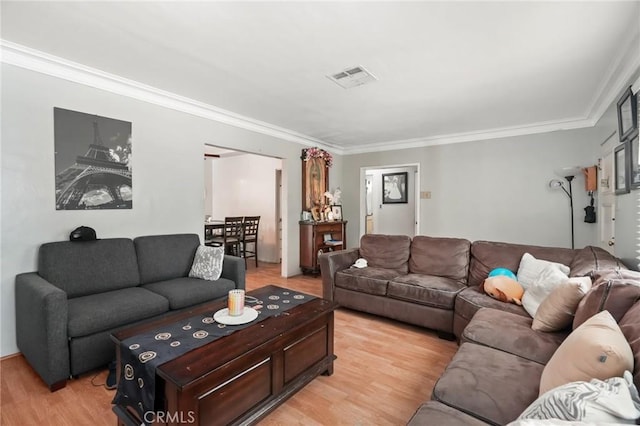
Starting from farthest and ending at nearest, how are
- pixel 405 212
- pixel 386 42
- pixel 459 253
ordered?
pixel 405 212 < pixel 459 253 < pixel 386 42

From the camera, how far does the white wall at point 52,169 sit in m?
2.36

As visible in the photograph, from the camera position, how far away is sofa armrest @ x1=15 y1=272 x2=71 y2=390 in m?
1.93

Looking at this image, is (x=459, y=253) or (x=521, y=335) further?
(x=459, y=253)

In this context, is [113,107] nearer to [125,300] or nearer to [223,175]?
[125,300]

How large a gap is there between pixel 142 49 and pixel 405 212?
238 inches

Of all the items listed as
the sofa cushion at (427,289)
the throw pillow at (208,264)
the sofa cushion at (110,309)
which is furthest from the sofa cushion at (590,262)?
the sofa cushion at (110,309)

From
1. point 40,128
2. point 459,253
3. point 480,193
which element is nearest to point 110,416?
point 40,128

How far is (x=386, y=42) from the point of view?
2209 millimetres

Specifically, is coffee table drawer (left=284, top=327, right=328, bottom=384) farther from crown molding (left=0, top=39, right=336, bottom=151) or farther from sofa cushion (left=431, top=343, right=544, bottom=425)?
crown molding (left=0, top=39, right=336, bottom=151)

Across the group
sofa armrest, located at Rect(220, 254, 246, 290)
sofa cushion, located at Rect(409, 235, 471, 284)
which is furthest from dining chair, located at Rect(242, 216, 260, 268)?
sofa cushion, located at Rect(409, 235, 471, 284)

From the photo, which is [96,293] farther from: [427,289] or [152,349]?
[427,289]

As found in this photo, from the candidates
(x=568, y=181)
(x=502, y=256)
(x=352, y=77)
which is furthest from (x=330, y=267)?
(x=568, y=181)

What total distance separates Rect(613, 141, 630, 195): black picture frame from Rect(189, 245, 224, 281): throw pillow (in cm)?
384

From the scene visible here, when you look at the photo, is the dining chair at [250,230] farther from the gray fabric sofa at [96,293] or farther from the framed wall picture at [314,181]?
the gray fabric sofa at [96,293]
